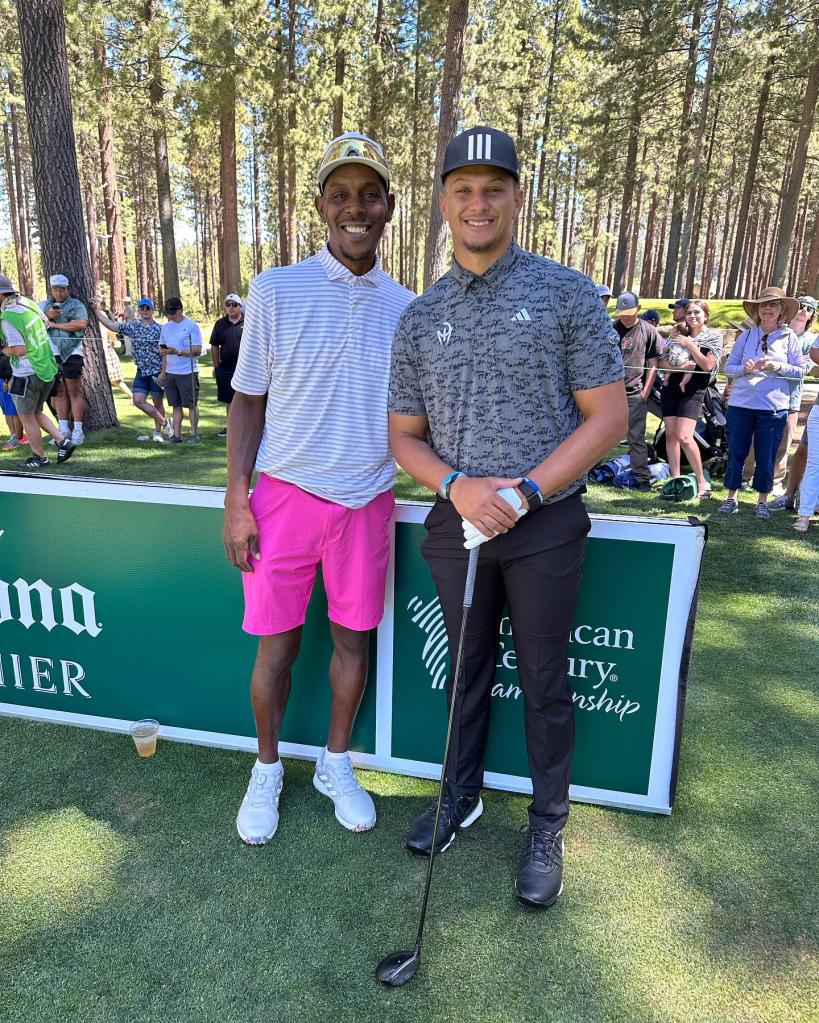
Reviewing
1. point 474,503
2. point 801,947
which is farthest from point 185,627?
point 801,947

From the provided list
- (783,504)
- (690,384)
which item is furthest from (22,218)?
(783,504)

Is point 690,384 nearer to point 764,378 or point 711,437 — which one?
point 764,378

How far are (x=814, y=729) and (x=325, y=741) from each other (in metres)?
2.12

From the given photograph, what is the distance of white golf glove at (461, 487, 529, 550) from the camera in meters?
1.88

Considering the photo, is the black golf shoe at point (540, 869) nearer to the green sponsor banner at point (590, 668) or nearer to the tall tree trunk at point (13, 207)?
the green sponsor banner at point (590, 668)

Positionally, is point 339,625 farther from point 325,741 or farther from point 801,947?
point 801,947

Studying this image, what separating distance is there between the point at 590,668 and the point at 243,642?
1293mm

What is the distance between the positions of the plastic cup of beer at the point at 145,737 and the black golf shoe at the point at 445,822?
1.10 m

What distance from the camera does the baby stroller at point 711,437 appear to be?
8047mm

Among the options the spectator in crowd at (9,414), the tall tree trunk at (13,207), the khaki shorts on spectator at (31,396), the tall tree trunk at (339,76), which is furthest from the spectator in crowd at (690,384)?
the tall tree trunk at (13,207)

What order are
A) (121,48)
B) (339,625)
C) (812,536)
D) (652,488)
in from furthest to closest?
(121,48)
(652,488)
(812,536)
(339,625)

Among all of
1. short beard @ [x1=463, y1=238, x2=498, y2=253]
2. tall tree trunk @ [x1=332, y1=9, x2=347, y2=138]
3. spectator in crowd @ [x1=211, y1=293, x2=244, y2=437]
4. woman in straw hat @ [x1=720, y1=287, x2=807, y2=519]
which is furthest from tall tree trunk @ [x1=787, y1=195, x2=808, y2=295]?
short beard @ [x1=463, y1=238, x2=498, y2=253]

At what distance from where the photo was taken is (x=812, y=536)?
600cm

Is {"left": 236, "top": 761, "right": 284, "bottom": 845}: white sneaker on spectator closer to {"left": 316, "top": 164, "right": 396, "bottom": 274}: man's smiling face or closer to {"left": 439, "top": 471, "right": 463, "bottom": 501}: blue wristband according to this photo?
{"left": 439, "top": 471, "right": 463, "bottom": 501}: blue wristband
